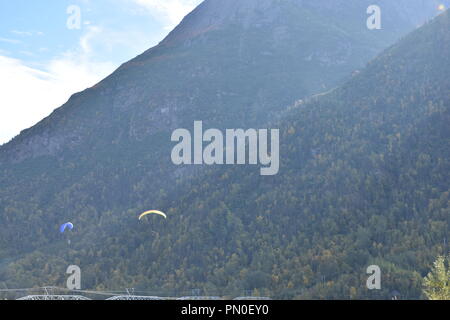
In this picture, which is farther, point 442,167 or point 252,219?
point 252,219

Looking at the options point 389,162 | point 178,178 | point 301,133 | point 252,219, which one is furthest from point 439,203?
point 178,178

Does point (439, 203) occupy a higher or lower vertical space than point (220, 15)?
lower

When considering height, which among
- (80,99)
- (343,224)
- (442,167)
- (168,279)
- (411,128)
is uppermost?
(80,99)

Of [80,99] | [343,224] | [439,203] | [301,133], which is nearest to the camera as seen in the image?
[439,203]

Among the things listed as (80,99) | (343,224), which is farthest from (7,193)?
(343,224)

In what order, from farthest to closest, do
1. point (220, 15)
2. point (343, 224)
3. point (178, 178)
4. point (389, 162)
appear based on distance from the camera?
point (220, 15), point (178, 178), point (389, 162), point (343, 224)
